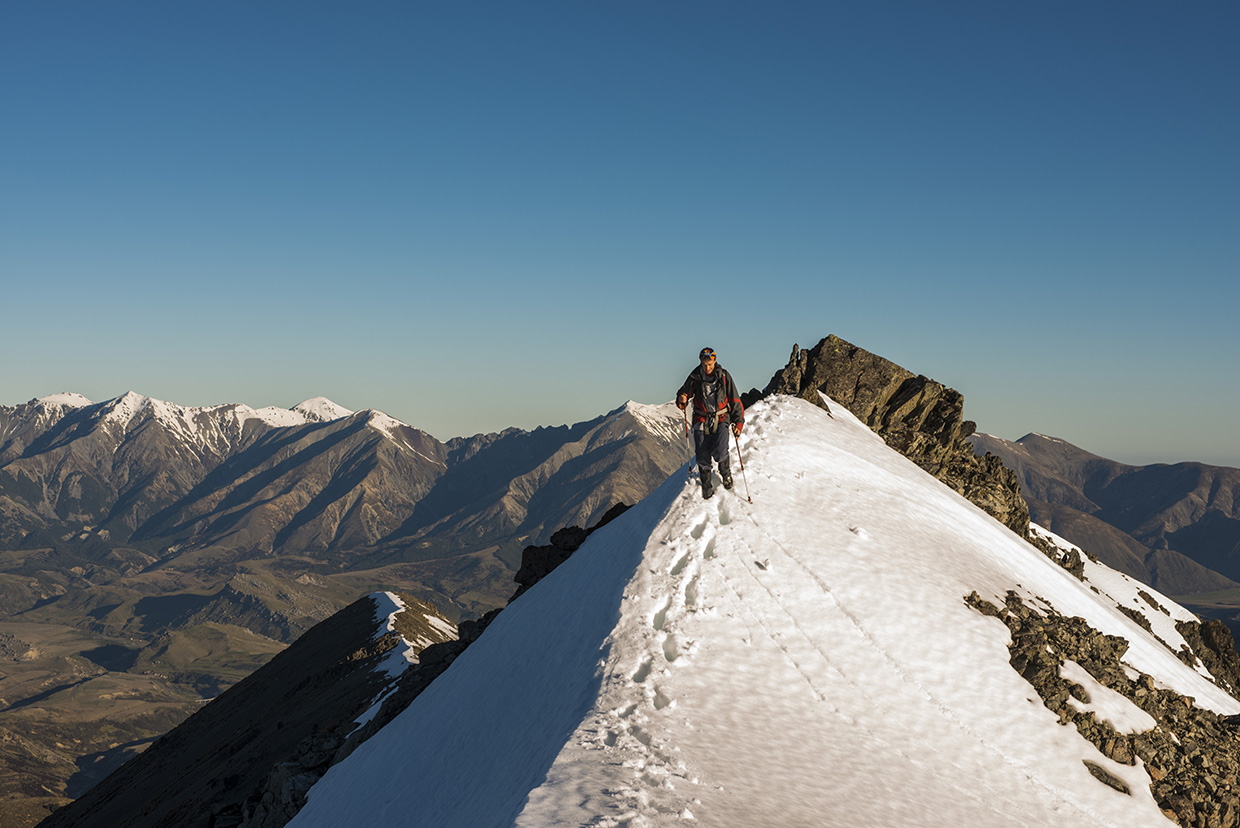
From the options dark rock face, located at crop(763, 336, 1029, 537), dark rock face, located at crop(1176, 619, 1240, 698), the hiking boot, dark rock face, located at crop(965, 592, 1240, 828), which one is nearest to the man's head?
the hiking boot

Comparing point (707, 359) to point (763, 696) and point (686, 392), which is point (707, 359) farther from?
point (763, 696)

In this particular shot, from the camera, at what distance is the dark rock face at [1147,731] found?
60.0 feet

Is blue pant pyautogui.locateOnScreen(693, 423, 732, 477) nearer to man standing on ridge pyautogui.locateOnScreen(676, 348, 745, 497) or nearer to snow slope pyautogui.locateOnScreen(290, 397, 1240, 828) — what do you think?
man standing on ridge pyautogui.locateOnScreen(676, 348, 745, 497)

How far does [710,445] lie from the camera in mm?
24125

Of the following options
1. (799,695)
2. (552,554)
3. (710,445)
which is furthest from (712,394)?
(552,554)

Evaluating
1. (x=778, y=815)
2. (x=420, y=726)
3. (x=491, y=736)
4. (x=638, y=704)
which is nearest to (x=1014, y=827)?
(x=778, y=815)

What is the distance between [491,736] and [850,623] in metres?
10.3

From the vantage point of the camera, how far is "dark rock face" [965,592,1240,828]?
60.0 ft

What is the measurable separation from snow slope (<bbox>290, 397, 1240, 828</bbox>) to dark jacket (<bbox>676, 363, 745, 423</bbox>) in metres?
3.21

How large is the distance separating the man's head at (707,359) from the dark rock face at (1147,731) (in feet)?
34.9

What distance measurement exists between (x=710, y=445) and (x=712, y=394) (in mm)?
1748

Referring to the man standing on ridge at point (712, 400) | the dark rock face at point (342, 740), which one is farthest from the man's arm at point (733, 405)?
the dark rock face at point (342, 740)

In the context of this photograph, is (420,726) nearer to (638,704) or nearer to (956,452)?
(638,704)

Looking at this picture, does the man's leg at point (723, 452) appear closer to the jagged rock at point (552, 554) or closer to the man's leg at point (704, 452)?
the man's leg at point (704, 452)
